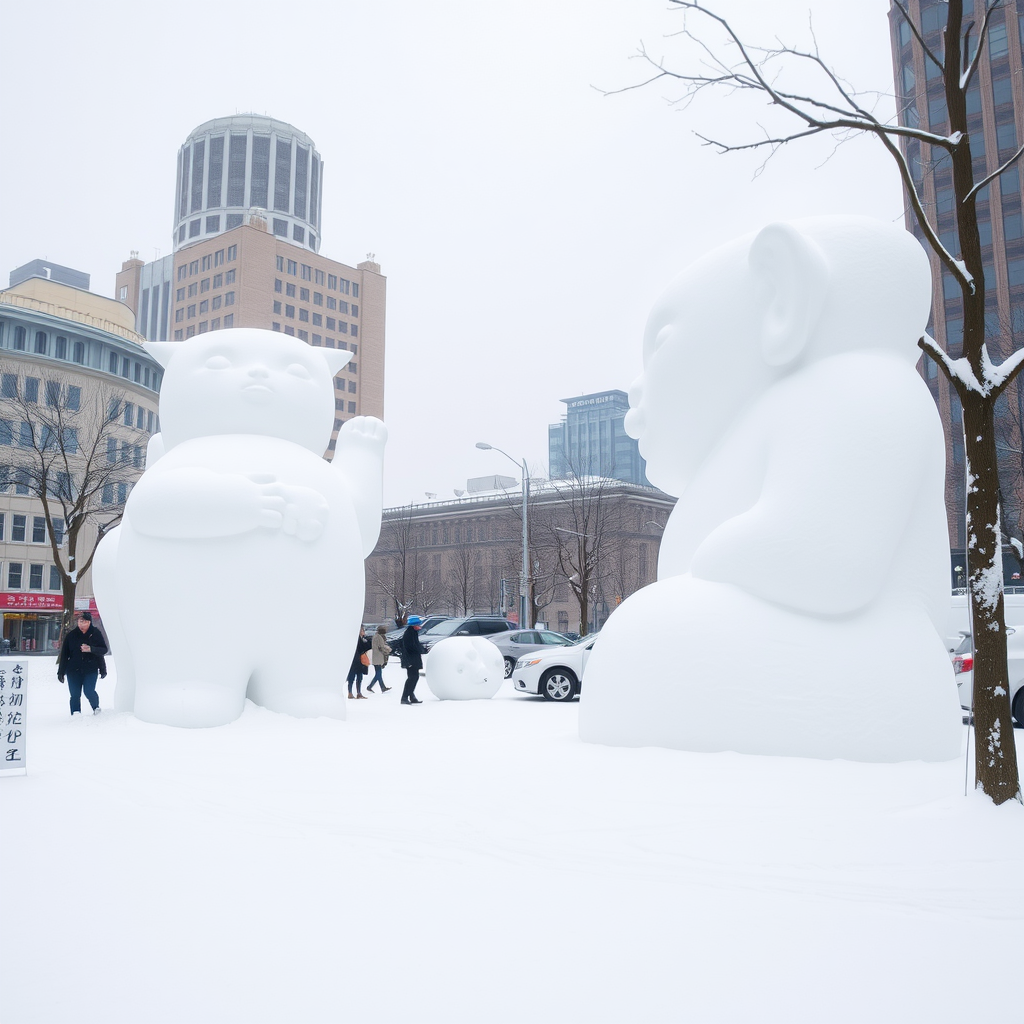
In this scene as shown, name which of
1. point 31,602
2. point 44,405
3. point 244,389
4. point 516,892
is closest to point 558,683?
point 244,389

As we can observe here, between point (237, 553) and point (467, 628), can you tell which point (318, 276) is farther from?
point (237, 553)

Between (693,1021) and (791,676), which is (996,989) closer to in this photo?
(693,1021)

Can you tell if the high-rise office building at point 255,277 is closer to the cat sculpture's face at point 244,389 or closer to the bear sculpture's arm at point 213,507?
the cat sculpture's face at point 244,389

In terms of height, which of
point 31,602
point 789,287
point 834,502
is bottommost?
point 31,602

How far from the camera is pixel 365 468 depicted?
33.2 ft

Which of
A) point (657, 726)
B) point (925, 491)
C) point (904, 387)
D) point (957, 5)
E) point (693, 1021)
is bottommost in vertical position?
point (693, 1021)

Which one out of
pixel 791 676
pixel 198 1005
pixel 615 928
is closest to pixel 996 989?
pixel 615 928

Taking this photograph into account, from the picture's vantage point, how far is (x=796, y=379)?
6.39 m

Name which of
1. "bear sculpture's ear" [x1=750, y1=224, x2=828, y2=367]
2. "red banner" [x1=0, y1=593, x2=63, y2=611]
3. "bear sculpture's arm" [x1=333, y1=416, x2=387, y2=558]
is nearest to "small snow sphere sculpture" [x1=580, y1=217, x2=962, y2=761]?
"bear sculpture's ear" [x1=750, y1=224, x2=828, y2=367]

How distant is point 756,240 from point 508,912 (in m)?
4.97

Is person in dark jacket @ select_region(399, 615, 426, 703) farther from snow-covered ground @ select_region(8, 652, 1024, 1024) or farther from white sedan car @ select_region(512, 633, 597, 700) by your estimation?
snow-covered ground @ select_region(8, 652, 1024, 1024)

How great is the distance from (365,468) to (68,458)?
32.6 metres

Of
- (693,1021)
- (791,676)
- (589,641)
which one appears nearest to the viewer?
(693,1021)

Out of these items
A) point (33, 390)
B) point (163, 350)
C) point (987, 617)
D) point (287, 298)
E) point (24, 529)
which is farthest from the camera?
point (287, 298)
